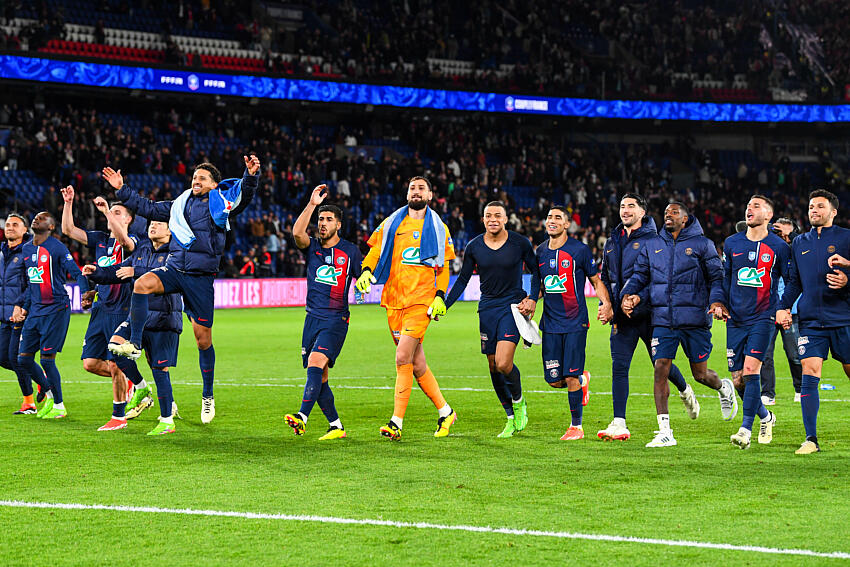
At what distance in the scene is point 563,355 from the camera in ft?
32.9

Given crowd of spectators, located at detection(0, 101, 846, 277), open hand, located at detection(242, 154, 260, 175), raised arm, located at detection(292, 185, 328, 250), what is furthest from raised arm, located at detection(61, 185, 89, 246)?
crowd of spectators, located at detection(0, 101, 846, 277)

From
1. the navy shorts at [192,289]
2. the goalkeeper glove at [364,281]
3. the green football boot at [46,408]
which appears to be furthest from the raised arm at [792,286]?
the green football boot at [46,408]

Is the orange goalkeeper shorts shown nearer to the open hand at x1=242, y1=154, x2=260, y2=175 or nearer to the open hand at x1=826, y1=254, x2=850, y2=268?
the open hand at x1=242, y1=154, x2=260, y2=175

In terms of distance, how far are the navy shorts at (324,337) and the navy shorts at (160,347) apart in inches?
57.9

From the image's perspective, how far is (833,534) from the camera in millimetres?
6062


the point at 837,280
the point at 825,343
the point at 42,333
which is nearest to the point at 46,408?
the point at 42,333

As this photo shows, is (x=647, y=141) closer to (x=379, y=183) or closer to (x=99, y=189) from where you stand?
(x=379, y=183)

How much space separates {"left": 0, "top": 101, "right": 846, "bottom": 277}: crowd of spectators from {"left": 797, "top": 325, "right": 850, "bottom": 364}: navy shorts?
2384 cm

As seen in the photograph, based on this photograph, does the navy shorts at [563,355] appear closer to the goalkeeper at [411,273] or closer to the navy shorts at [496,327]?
the navy shorts at [496,327]

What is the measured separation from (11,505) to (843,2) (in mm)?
56108

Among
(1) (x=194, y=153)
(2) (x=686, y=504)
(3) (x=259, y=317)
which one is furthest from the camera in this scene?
(1) (x=194, y=153)

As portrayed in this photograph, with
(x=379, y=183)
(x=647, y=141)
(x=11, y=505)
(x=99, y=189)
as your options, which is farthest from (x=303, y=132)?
(x=11, y=505)

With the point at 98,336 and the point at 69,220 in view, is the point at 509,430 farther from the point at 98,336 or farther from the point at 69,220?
the point at 69,220

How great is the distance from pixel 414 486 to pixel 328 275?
300cm
